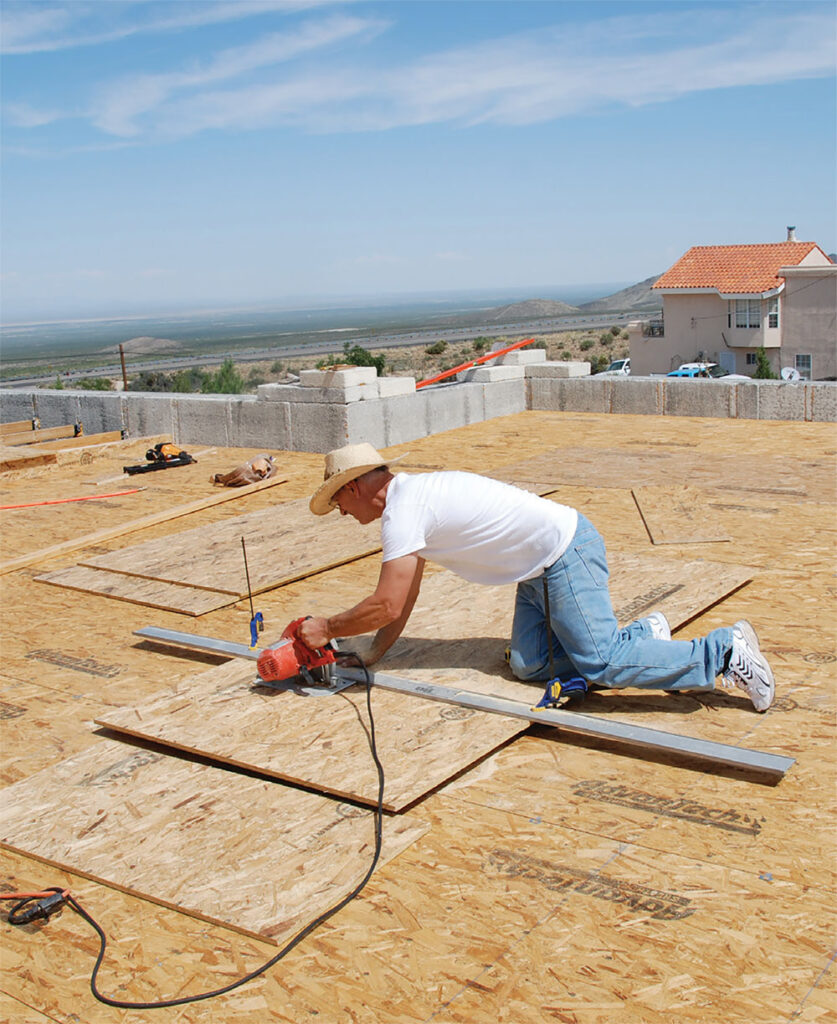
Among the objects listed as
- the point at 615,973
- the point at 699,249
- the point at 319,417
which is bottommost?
the point at 615,973

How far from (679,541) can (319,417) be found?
5486mm

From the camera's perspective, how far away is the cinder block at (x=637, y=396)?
13.3m

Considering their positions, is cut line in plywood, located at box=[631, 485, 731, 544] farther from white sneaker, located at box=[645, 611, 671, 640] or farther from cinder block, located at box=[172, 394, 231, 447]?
cinder block, located at box=[172, 394, 231, 447]

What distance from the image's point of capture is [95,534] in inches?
331

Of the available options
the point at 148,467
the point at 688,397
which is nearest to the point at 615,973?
the point at 148,467

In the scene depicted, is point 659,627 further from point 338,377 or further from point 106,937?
point 338,377

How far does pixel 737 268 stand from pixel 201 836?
171ft

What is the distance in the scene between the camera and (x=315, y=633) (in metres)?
4.30

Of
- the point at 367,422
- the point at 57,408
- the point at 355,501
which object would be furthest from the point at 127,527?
the point at 57,408

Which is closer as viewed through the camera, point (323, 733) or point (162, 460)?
point (323, 733)

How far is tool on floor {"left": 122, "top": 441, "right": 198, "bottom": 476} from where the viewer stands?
439 inches

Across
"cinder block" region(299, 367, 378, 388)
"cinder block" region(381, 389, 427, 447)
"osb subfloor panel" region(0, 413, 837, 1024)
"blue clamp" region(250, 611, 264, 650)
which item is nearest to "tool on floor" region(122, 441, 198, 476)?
"cinder block" region(299, 367, 378, 388)

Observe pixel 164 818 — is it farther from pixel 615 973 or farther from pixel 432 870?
pixel 615 973

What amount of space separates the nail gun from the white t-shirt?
0.63m
